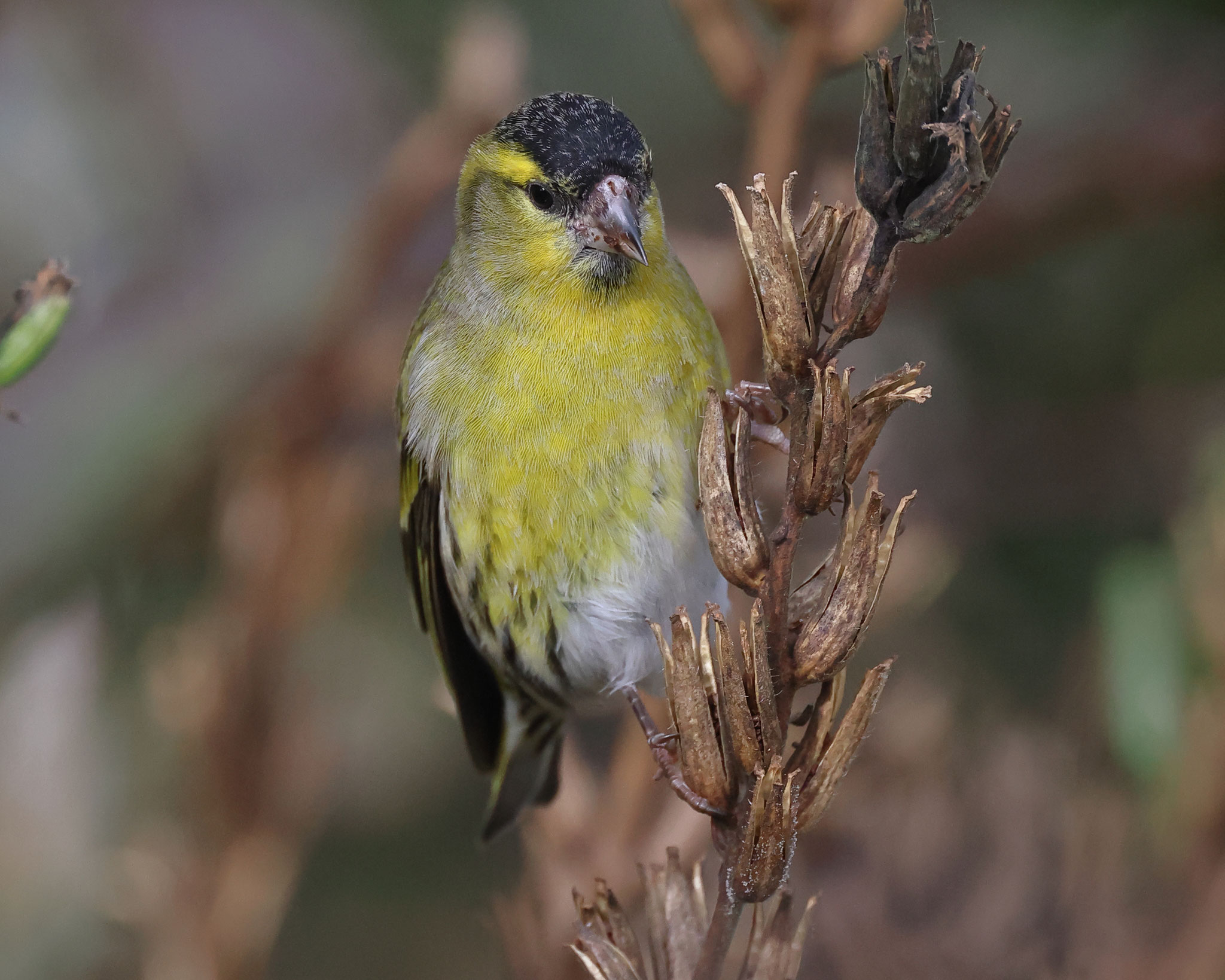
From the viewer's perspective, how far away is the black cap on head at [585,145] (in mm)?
1940

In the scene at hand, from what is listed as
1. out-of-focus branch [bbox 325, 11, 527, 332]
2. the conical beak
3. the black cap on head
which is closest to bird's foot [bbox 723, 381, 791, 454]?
the conical beak

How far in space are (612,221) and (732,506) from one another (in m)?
0.86

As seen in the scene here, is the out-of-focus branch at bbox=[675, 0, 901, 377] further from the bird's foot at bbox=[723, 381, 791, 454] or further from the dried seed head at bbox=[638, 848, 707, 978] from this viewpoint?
the dried seed head at bbox=[638, 848, 707, 978]

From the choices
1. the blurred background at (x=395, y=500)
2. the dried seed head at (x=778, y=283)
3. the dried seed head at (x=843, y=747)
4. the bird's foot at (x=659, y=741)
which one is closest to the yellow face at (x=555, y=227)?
the blurred background at (x=395, y=500)

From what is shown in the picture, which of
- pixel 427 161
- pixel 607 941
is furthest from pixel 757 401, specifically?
pixel 607 941

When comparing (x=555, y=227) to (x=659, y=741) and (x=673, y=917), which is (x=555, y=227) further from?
(x=673, y=917)

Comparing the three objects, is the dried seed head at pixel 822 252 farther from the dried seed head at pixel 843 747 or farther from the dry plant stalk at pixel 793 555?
the dried seed head at pixel 843 747

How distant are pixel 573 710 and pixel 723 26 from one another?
4.23 feet

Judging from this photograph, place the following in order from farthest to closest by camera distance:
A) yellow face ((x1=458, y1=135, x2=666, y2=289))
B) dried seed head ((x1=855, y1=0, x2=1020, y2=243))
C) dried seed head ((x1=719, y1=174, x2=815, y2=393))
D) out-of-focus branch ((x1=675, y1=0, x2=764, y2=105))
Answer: yellow face ((x1=458, y1=135, x2=666, y2=289))
out-of-focus branch ((x1=675, y1=0, x2=764, y2=105))
dried seed head ((x1=719, y1=174, x2=815, y2=393))
dried seed head ((x1=855, y1=0, x2=1020, y2=243))

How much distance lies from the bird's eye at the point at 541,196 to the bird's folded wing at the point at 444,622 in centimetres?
48

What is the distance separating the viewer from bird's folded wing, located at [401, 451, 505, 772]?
2.22m

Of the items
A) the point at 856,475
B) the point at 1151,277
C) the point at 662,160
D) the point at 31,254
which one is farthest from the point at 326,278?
the point at 856,475

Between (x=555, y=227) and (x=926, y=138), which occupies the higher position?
(x=555, y=227)

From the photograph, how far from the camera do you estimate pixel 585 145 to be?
6.40 ft
